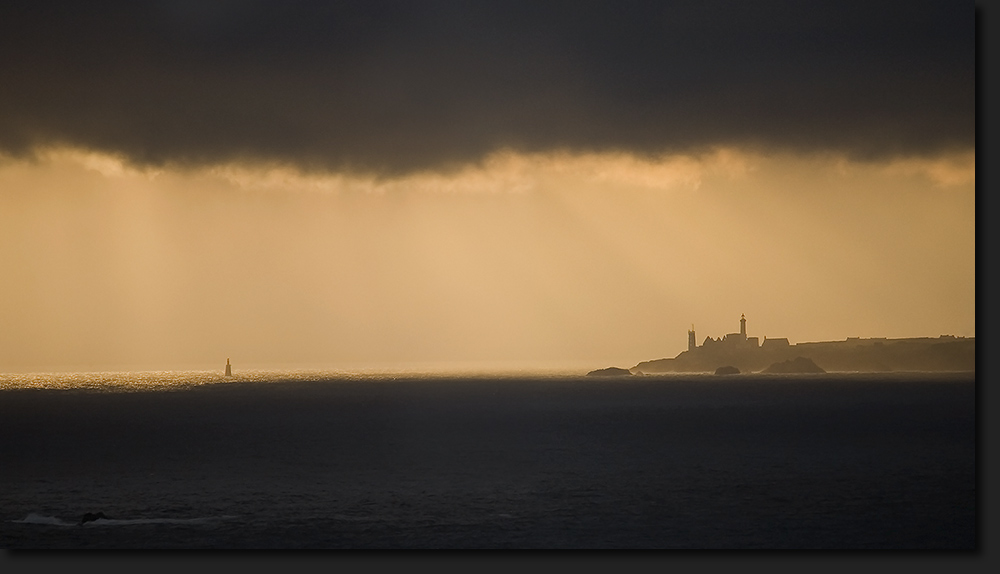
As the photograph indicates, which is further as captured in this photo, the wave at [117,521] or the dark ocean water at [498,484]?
the wave at [117,521]

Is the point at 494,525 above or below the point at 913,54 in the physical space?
below

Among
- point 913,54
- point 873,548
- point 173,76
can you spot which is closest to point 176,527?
point 173,76

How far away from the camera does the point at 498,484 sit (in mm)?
33938

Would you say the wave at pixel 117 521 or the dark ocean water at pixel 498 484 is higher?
the wave at pixel 117 521

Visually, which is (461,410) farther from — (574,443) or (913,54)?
(913,54)

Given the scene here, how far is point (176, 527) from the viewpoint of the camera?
26047 mm

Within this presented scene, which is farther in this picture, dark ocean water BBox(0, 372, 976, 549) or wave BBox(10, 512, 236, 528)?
wave BBox(10, 512, 236, 528)

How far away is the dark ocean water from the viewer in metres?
25.0

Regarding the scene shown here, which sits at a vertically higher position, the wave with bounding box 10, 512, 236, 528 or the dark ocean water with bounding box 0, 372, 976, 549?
the wave with bounding box 10, 512, 236, 528

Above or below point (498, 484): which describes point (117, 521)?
above

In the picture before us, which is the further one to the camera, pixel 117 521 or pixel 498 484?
pixel 498 484

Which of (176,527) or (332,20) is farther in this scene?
(332,20)

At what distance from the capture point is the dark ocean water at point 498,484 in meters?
25.0

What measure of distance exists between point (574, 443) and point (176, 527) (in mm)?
26095
